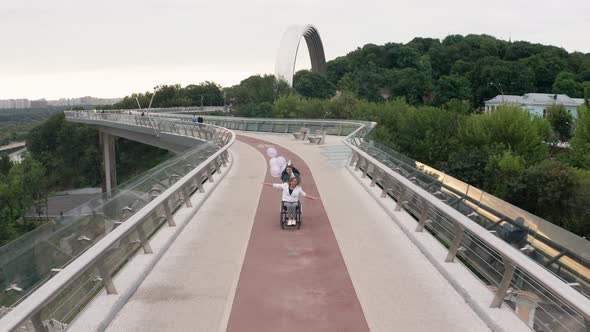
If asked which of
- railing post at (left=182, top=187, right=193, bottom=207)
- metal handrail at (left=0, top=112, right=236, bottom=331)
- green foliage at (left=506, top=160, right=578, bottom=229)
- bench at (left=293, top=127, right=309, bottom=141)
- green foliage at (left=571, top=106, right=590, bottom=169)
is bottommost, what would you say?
green foliage at (left=506, top=160, right=578, bottom=229)

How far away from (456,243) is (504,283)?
1.92 metres

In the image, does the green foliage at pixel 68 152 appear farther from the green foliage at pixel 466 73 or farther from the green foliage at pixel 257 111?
the green foliage at pixel 466 73

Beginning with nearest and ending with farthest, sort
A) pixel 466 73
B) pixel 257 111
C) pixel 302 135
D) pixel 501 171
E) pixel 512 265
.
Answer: pixel 512 265 → pixel 302 135 → pixel 501 171 → pixel 257 111 → pixel 466 73

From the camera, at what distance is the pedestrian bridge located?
5.60 m

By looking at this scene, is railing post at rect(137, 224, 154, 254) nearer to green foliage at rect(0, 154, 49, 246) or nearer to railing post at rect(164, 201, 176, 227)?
railing post at rect(164, 201, 176, 227)

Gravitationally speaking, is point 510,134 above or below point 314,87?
below

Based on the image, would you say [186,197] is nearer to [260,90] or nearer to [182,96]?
[260,90]

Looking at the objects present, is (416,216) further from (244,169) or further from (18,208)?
(18,208)

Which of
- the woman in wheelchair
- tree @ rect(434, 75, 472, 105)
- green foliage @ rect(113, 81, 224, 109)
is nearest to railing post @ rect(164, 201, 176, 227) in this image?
the woman in wheelchair

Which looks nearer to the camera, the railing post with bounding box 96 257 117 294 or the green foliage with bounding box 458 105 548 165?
the railing post with bounding box 96 257 117 294

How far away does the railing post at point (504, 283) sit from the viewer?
5898mm

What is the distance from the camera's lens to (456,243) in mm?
8117

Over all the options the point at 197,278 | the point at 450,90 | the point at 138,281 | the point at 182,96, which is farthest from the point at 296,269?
the point at 182,96

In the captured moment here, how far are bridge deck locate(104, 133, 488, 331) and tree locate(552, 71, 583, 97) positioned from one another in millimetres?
117621
